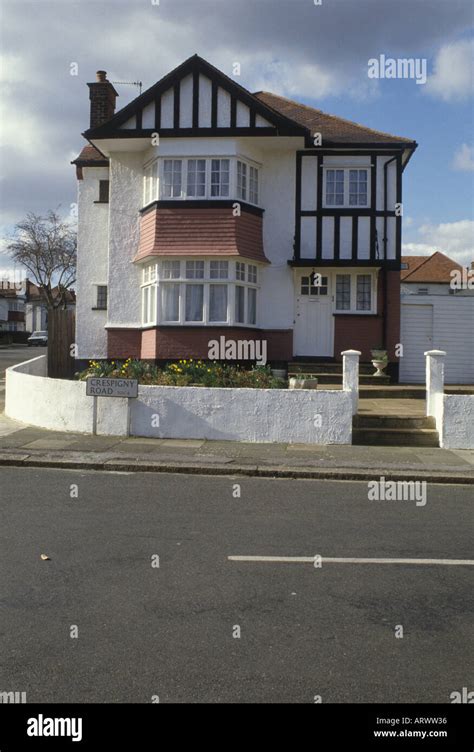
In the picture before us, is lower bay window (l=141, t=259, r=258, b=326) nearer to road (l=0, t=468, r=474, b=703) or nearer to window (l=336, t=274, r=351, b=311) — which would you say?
window (l=336, t=274, r=351, b=311)

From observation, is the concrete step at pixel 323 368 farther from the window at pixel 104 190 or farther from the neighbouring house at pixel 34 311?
the neighbouring house at pixel 34 311

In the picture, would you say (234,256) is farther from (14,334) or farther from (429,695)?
(14,334)

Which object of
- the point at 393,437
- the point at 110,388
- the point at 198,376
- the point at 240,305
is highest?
the point at 240,305

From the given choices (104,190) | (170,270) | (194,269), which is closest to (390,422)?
(194,269)

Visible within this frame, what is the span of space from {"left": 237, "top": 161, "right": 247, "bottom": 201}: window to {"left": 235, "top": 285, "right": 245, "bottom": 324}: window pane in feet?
8.25

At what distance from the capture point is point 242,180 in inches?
767

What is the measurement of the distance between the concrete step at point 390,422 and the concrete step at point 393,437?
0.21 meters

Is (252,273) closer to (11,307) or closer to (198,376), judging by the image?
(198,376)

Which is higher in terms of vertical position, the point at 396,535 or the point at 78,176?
the point at 78,176

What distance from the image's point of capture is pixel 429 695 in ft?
12.8

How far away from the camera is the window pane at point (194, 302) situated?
63.1 ft

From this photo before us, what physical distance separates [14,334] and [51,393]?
62182mm

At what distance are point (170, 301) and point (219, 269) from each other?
1.58m

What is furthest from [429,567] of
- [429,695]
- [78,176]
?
[78,176]
